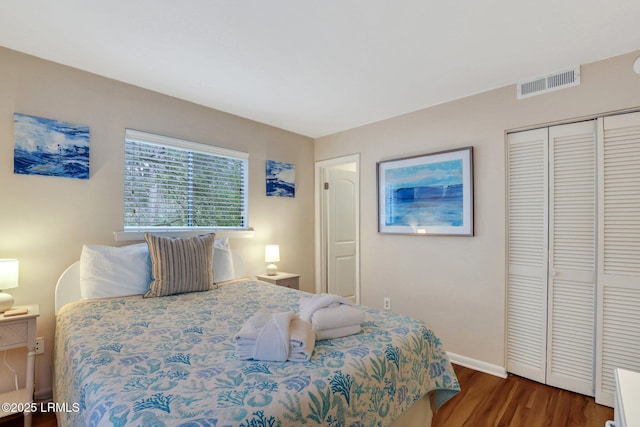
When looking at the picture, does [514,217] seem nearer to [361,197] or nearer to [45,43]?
[361,197]

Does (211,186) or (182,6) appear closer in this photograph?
(182,6)

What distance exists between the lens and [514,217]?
8.44 feet

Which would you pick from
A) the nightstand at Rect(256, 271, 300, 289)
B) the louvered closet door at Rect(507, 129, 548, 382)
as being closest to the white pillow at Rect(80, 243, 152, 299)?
the nightstand at Rect(256, 271, 300, 289)

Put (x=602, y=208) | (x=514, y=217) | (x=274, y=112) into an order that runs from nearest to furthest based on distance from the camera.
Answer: (x=602, y=208) → (x=514, y=217) → (x=274, y=112)

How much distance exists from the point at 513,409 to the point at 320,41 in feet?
9.30

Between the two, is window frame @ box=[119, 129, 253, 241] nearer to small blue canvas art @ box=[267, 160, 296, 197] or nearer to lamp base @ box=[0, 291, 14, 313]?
small blue canvas art @ box=[267, 160, 296, 197]

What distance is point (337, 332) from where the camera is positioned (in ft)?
5.02

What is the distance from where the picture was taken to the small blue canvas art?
3.61 m

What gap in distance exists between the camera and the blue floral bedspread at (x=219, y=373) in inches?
37.4

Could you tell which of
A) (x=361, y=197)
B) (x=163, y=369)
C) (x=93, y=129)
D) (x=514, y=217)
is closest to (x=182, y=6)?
(x=93, y=129)

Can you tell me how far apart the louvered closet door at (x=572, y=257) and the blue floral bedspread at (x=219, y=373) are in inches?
50.0

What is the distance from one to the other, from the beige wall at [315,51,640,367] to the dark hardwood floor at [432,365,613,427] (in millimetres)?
296

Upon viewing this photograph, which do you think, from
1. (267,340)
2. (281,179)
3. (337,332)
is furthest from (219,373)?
(281,179)

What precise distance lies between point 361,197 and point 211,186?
1.72 meters
